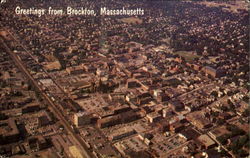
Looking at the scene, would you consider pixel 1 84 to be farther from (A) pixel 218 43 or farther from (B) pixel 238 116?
A: (A) pixel 218 43

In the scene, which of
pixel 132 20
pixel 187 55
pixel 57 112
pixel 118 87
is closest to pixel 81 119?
pixel 57 112

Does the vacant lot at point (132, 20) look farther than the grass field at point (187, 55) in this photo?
Yes

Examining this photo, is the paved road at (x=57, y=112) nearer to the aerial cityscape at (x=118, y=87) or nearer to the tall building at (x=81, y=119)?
the aerial cityscape at (x=118, y=87)

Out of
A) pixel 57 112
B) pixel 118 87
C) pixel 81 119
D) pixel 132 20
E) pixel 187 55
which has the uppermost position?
pixel 132 20

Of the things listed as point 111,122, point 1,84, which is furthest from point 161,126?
point 1,84

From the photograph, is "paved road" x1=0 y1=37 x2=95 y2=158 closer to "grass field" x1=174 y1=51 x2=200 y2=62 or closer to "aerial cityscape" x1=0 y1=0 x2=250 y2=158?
"aerial cityscape" x1=0 y1=0 x2=250 y2=158

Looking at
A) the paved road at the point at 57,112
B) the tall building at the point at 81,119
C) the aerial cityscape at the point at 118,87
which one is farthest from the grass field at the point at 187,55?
the tall building at the point at 81,119

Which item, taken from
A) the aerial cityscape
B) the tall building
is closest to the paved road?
the aerial cityscape

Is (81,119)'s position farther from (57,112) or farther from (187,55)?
(187,55)
